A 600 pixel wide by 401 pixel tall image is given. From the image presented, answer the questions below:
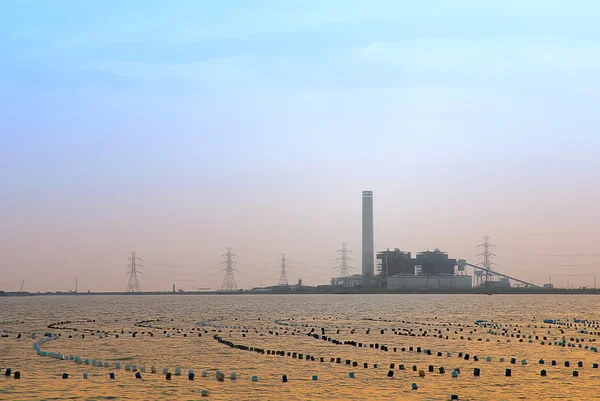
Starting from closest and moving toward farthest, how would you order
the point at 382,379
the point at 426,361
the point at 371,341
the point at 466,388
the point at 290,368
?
the point at 466,388 → the point at 382,379 → the point at 290,368 → the point at 426,361 → the point at 371,341

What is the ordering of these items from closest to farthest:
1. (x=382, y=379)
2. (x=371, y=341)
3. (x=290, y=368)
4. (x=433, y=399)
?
(x=433, y=399)
(x=382, y=379)
(x=290, y=368)
(x=371, y=341)

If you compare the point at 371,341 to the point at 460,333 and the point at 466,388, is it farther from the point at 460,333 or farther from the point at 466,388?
the point at 466,388

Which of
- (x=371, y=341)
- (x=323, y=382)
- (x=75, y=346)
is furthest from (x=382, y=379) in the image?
(x=75, y=346)


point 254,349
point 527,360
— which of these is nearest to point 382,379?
point 527,360

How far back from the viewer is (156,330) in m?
93.5

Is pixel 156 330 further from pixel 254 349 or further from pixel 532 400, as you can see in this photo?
pixel 532 400

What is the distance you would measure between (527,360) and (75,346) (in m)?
38.3

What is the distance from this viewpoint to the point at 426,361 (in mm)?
56250

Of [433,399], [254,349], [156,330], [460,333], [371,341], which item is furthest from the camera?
[156,330]

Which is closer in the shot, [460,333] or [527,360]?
[527,360]

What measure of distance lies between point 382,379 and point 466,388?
18.0 ft

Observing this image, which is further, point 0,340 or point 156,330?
point 156,330

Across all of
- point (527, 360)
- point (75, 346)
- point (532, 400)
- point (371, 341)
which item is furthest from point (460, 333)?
point (532, 400)

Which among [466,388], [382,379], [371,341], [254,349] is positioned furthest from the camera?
[371,341]
